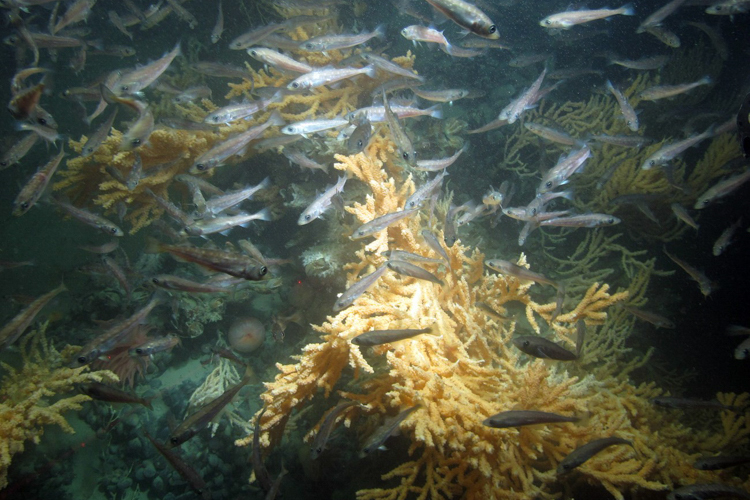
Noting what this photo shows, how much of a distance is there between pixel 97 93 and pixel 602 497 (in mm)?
7971

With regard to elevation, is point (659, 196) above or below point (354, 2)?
below

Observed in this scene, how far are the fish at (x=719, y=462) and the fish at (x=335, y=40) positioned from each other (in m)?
5.86

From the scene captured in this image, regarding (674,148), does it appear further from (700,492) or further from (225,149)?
(225,149)

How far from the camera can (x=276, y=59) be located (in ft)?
14.4

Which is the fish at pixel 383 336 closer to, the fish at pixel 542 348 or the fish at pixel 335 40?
the fish at pixel 542 348

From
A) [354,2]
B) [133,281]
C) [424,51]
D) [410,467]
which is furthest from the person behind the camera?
[424,51]

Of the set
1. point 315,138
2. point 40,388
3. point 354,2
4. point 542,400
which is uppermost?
point 354,2

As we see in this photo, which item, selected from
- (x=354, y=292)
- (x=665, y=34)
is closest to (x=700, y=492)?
(x=354, y=292)

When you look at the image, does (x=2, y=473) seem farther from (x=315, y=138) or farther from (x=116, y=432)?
(x=315, y=138)

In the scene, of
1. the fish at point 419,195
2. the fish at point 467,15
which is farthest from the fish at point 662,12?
the fish at point 419,195

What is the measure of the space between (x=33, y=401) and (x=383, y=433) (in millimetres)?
3903

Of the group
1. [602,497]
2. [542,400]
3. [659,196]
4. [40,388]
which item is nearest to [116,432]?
[40,388]

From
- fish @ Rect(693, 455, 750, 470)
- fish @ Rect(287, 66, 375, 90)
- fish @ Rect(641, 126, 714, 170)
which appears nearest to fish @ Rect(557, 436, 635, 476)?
fish @ Rect(693, 455, 750, 470)

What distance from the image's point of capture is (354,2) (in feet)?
26.6
